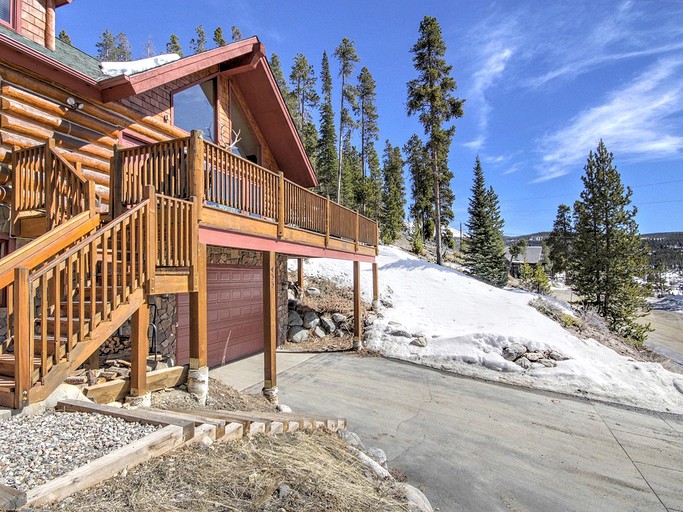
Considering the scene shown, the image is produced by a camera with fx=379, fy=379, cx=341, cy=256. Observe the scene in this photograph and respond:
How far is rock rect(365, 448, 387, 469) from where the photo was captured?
5.32 m

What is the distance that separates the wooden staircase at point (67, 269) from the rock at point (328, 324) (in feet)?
30.5

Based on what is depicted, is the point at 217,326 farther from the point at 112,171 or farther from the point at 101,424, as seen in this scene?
the point at 101,424

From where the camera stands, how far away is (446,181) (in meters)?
26.6

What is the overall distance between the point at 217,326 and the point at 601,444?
8567 mm

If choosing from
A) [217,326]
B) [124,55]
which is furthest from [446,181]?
[124,55]

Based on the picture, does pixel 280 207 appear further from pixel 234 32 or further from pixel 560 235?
pixel 560 235

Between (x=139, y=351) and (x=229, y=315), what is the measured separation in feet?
20.2

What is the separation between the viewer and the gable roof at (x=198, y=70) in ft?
19.9

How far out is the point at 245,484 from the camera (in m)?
2.81

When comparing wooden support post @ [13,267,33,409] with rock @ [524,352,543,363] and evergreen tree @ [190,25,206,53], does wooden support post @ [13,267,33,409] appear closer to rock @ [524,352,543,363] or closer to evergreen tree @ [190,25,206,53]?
rock @ [524,352,543,363]

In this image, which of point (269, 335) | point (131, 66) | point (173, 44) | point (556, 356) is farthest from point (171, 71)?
point (173, 44)

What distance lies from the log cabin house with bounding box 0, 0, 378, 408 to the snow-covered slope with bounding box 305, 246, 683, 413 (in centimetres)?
478

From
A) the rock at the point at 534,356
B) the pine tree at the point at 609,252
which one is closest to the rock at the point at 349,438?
the rock at the point at 534,356

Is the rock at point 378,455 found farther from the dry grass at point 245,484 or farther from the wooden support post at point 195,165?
the wooden support post at point 195,165
